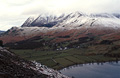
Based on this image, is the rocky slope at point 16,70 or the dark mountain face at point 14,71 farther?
the rocky slope at point 16,70

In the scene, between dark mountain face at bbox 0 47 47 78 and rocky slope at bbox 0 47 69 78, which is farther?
rocky slope at bbox 0 47 69 78

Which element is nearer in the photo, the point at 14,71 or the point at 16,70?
the point at 14,71

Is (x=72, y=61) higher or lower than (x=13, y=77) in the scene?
lower

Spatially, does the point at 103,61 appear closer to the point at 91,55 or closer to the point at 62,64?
the point at 91,55

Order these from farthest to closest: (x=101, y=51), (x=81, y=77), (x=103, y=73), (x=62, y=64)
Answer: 1. (x=101, y=51)
2. (x=62, y=64)
3. (x=103, y=73)
4. (x=81, y=77)

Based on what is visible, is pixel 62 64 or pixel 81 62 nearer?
pixel 62 64

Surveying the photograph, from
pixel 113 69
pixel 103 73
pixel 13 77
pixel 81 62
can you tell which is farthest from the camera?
pixel 81 62

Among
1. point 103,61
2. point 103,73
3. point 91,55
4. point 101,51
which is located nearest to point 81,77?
point 103,73

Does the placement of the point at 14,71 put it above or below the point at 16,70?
above

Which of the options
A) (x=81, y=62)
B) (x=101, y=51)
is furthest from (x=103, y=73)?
(x=101, y=51)

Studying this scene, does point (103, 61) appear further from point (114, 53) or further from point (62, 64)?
point (62, 64)
